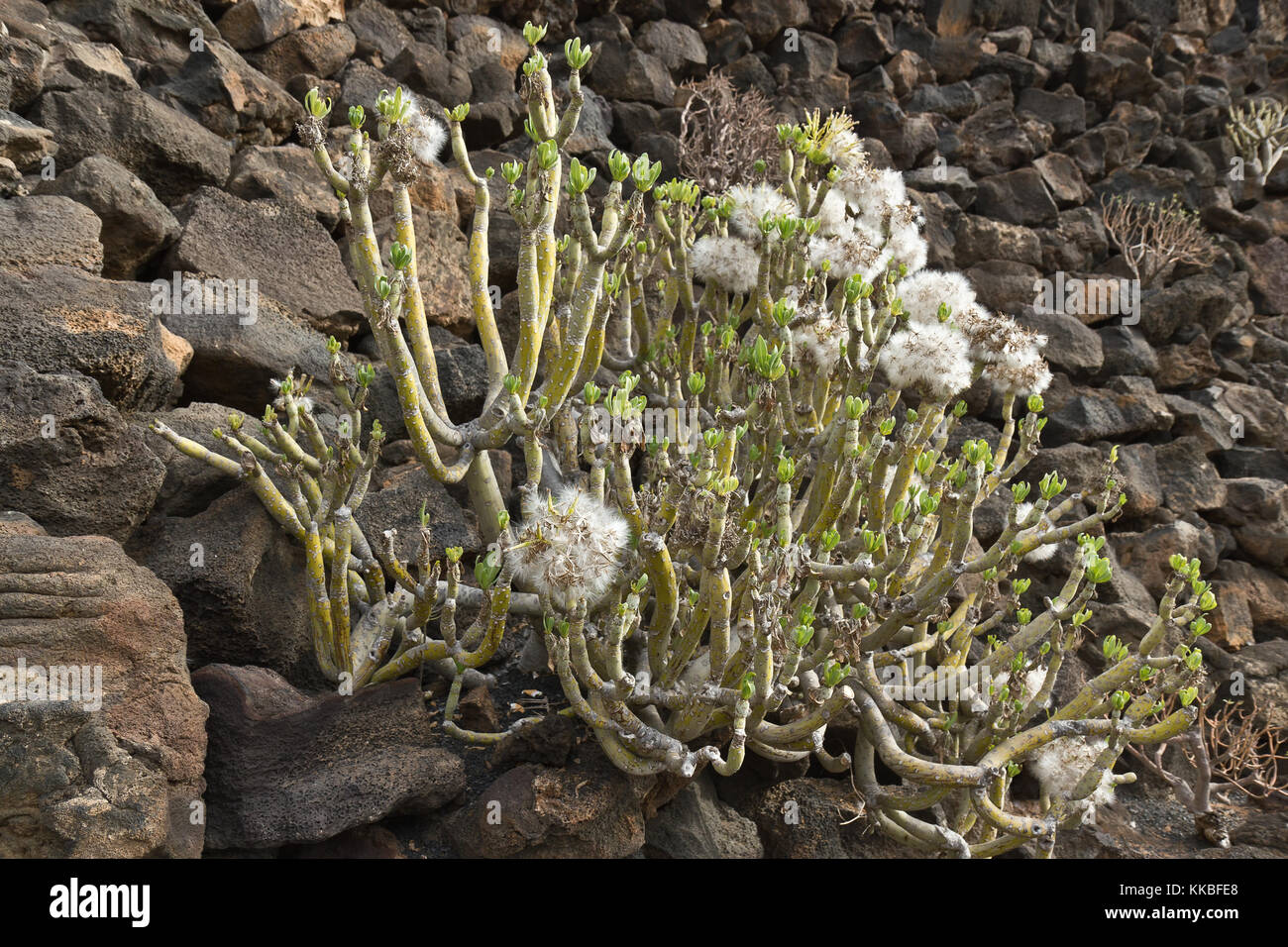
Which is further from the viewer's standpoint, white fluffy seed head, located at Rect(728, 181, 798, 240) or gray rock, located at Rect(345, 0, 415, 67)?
gray rock, located at Rect(345, 0, 415, 67)

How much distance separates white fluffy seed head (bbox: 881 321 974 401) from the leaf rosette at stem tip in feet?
0.03

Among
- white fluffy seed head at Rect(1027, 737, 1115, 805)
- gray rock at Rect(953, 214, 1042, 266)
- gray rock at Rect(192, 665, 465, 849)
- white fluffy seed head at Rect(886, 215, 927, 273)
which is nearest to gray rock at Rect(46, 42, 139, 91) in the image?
gray rock at Rect(192, 665, 465, 849)

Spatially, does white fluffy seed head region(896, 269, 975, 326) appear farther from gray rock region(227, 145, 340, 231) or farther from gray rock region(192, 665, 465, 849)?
gray rock region(227, 145, 340, 231)

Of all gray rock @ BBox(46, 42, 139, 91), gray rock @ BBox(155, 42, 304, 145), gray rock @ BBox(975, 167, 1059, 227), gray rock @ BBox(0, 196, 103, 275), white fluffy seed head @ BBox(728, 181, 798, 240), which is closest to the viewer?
gray rock @ BBox(0, 196, 103, 275)

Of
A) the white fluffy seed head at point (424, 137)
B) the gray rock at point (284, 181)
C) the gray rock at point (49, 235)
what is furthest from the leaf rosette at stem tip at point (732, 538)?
the gray rock at point (284, 181)

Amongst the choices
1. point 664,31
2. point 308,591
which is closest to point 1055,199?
point 664,31

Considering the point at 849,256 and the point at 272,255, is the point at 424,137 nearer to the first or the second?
the point at 272,255

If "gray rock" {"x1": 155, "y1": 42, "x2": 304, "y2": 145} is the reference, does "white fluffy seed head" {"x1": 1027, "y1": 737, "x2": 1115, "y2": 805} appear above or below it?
below

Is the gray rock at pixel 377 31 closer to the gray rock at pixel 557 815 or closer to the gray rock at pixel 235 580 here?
the gray rock at pixel 235 580

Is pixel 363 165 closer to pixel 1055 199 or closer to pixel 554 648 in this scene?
pixel 554 648

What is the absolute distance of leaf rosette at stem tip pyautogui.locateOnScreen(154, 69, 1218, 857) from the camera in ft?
12.2

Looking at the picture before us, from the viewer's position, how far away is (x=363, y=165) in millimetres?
3910

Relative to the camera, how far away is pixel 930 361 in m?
4.37

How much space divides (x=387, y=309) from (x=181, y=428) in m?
1.39
